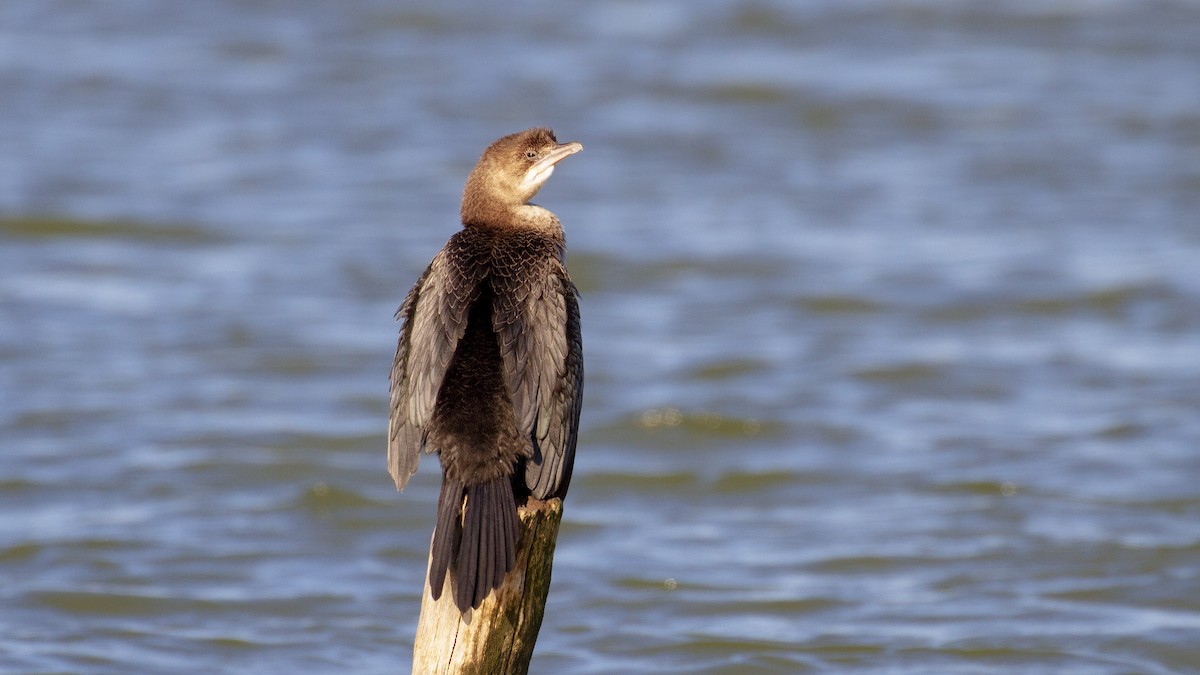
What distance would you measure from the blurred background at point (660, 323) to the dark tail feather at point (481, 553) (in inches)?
129

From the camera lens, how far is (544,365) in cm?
517

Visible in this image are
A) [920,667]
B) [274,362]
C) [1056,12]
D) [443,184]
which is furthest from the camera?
[1056,12]

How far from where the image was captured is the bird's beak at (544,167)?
5.77 metres

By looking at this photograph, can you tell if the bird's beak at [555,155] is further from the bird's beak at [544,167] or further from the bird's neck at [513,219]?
the bird's neck at [513,219]

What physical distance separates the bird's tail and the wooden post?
0.06 metres

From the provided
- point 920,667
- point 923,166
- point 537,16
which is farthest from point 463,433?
point 537,16

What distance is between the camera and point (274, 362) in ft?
40.1

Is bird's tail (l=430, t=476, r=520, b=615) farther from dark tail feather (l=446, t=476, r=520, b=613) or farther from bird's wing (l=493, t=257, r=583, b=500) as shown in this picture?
bird's wing (l=493, t=257, r=583, b=500)

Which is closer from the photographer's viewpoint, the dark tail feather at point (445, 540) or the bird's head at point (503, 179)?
the dark tail feather at point (445, 540)

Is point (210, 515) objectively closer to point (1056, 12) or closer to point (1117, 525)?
point (1117, 525)

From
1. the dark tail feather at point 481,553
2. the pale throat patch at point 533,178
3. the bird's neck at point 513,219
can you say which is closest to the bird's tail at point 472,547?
the dark tail feather at point 481,553

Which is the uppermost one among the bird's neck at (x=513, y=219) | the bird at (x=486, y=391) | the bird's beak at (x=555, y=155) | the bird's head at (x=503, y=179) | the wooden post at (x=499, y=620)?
the bird's beak at (x=555, y=155)

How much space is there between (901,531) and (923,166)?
7878 millimetres

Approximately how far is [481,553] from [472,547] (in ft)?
0.10
